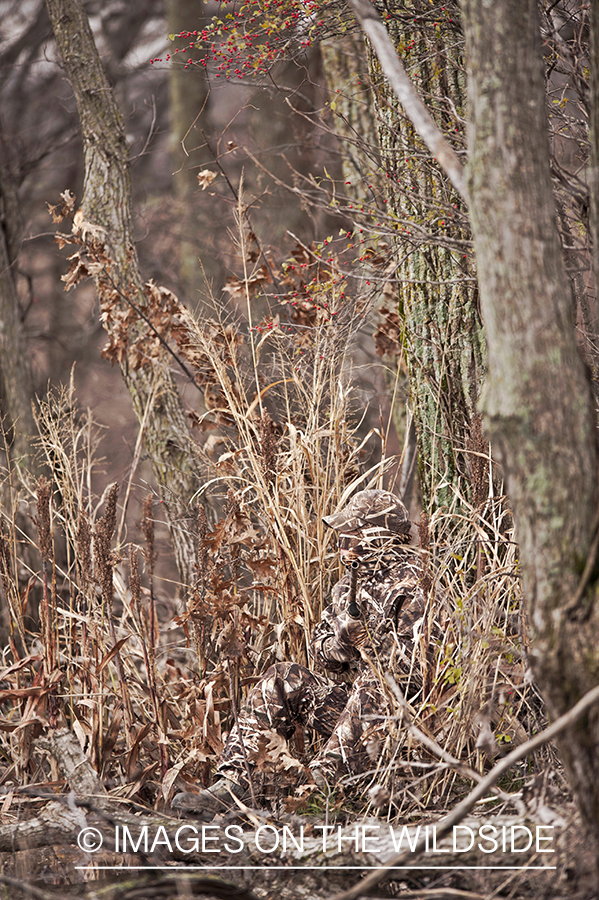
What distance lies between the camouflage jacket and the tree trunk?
2.13 ft

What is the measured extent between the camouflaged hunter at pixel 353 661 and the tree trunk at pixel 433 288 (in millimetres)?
623

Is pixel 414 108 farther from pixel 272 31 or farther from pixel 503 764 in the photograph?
pixel 503 764

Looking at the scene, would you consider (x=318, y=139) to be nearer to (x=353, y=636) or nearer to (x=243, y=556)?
(x=243, y=556)

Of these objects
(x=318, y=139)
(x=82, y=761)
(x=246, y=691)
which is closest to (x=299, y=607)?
(x=246, y=691)

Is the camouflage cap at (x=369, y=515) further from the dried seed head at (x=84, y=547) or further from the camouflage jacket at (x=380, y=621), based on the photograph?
the dried seed head at (x=84, y=547)

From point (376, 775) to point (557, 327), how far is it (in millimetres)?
1814

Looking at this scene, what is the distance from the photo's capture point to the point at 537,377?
68.5 inches

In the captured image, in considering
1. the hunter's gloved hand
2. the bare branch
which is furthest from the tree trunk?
the bare branch

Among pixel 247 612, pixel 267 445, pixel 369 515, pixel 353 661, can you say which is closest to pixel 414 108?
pixel 267 445

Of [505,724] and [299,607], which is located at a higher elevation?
[299,607]

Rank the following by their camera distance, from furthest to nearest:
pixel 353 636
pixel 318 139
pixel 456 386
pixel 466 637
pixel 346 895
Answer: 1. pixel 318 139
2. pixel 456 386
3. pixel 353 636
4. pixel 466 637
5. pixel 346 895

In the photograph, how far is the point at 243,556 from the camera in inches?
144

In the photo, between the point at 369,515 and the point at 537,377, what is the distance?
1313 mm

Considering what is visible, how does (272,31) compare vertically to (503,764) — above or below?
above
